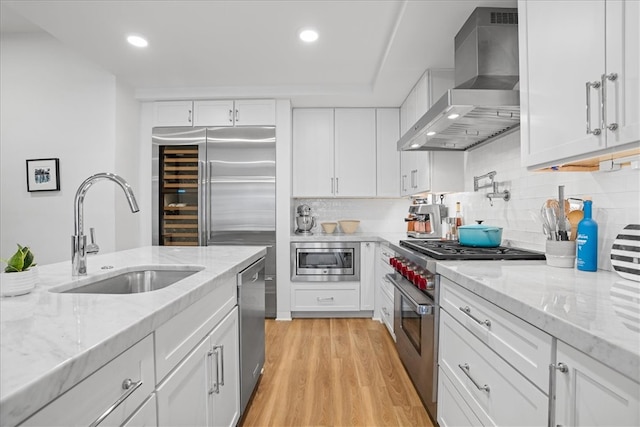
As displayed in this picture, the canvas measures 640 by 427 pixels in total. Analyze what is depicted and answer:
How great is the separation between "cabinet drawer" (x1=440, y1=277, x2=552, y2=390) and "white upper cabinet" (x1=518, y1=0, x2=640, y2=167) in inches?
24.8

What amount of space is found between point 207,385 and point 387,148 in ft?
10.8

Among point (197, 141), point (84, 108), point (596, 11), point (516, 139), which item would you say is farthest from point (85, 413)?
point (84, 108)

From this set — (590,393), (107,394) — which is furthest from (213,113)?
→ (590,393)

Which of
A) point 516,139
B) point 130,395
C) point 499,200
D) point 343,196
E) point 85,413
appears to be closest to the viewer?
point 85,413

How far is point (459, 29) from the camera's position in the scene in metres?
2.30

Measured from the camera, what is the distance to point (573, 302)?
37.2 inches

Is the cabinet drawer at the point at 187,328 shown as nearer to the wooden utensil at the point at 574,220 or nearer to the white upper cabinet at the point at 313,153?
the wooden utensil at the point at 574,220

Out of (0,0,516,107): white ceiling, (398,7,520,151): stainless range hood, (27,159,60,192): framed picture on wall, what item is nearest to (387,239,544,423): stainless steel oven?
(398,7,520,151): stainless range hood

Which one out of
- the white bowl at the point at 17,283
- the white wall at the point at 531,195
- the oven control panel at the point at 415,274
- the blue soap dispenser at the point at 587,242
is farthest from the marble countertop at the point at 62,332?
the white wall at the point at 531,195

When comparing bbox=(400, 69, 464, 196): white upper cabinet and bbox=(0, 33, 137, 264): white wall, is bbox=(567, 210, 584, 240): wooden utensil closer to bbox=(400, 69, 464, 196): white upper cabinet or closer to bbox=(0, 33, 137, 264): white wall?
bbox=(400, 69, 464, 196): white upper cabinet

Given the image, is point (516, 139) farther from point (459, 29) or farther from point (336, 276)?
point (336, 276)

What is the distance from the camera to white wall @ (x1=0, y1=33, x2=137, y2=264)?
3.40m

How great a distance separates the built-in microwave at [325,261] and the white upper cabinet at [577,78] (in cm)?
234

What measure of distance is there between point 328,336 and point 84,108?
10.9 ft
